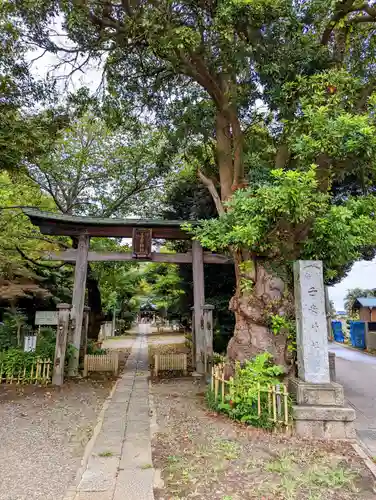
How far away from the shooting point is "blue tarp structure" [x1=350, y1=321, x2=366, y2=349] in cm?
1679

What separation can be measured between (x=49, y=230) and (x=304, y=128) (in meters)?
7.78

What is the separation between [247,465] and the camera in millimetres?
3982

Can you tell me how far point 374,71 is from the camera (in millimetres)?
7414

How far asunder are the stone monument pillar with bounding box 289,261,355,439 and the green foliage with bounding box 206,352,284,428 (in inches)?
17.2

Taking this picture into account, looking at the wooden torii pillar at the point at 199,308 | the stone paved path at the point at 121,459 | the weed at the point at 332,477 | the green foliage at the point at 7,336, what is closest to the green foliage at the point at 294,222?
the weed at the point at 332,477

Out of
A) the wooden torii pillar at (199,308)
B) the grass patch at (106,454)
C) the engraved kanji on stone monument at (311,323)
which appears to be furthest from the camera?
the wooden torii pillar at (199,308)

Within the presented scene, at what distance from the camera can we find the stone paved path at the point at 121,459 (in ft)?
10.8

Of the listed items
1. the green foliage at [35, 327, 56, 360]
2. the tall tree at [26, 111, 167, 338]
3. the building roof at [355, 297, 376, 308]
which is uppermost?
the tall tree at [26, 111, 167, 338]

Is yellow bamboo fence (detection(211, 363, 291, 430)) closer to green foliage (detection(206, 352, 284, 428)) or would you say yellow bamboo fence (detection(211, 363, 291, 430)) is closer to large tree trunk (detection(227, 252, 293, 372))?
green foliage (detection(206, 352, 284, 428))

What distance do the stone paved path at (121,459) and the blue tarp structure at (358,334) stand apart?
13.8 meters

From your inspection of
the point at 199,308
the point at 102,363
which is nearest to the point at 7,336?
the point at 102,363

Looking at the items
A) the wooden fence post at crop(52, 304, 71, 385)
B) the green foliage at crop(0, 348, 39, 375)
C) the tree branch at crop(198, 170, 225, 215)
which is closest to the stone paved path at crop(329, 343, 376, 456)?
the tree branch at crop(198, 170, 225, 215)

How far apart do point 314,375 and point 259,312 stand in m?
1.43

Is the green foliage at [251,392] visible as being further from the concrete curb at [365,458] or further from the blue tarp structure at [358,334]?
the blue tarp structure at [358,334]
